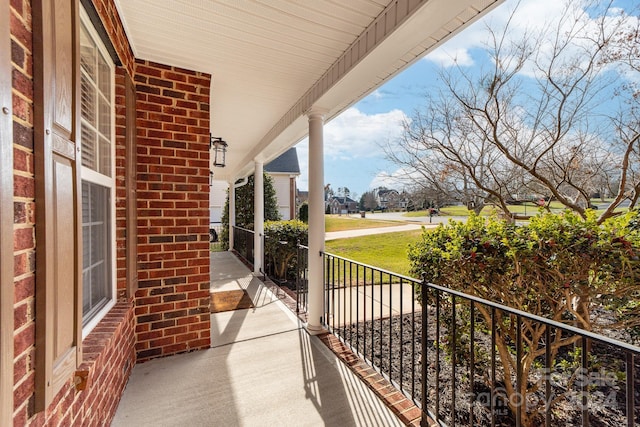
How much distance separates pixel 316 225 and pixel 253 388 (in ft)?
5.29

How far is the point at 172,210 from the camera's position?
8.54ft

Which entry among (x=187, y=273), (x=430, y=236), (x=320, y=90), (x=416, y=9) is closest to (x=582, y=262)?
(x=430, y=236)

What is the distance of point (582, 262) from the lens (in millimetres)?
1833

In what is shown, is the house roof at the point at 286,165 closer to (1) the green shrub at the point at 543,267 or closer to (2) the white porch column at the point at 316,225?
(2) the white porch column at the point at 316,225

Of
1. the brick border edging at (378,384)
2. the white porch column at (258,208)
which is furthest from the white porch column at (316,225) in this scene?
the white porch column at (258,208)

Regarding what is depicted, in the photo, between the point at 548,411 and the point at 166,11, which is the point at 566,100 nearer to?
the point at 548,411

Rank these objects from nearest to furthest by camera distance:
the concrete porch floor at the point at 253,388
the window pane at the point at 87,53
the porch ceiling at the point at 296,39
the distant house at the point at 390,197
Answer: the window pane at the point at 87,53 < the porch ceiling at the point at 296,39 < the concrete porch floor at the point at 253,388 < the distant house at the point at 390,197

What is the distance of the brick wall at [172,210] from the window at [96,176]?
45cm

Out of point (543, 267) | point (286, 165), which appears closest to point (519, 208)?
point (543, 267)

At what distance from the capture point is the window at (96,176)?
1610mm

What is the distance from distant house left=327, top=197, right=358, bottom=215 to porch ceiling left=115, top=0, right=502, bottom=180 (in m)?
14.8

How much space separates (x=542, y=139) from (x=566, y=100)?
56 cm

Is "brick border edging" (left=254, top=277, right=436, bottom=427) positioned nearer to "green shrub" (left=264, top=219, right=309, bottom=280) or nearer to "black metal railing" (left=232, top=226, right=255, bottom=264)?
"green shrub" (left=264, top=219, right=309, bottom=280)

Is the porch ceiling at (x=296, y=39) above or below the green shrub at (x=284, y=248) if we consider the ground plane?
above
